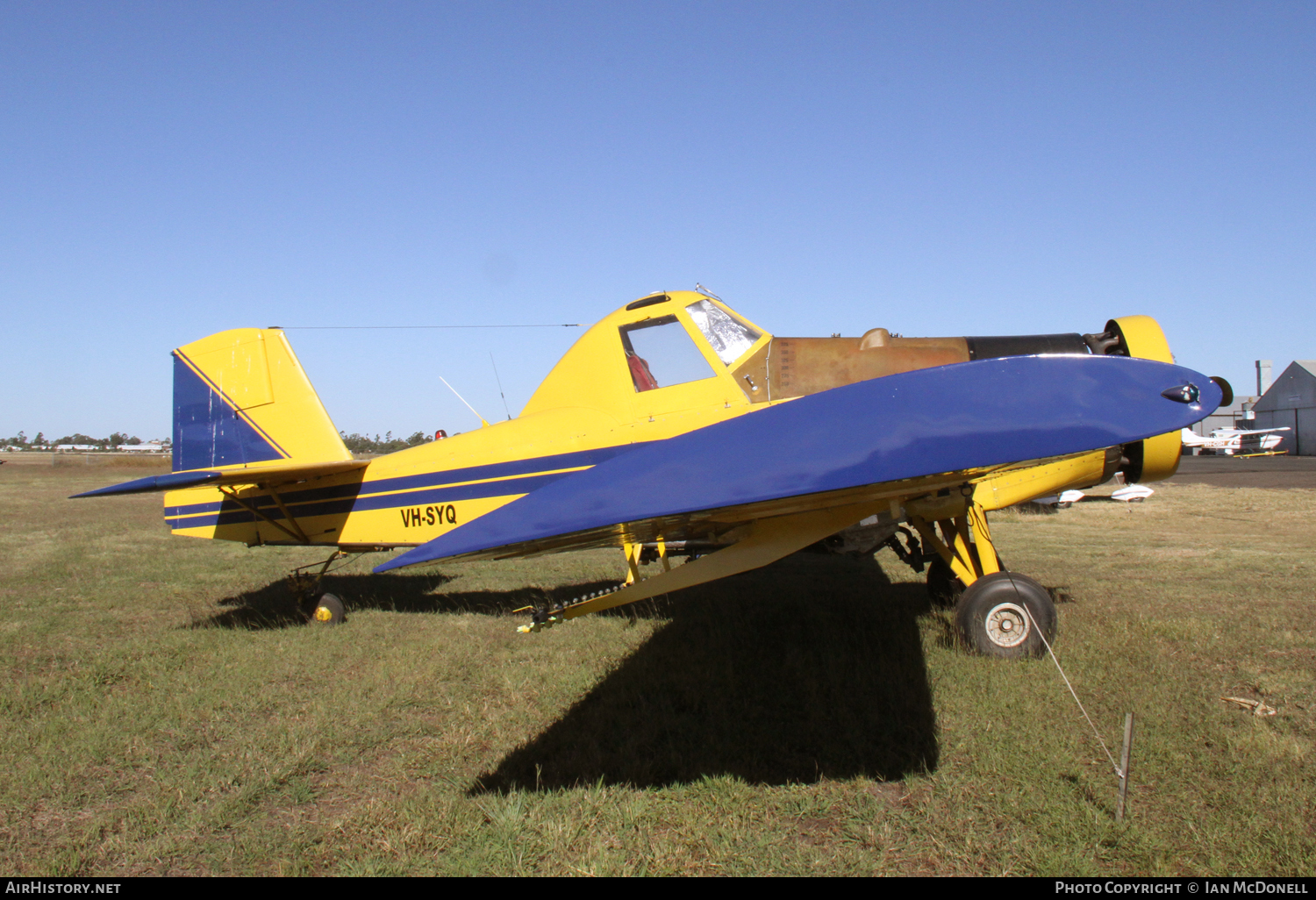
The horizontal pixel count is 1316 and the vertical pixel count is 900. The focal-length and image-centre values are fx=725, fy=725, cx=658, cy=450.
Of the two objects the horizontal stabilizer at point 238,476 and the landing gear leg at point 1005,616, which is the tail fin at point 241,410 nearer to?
the horizontal stabilizer at point 238,476

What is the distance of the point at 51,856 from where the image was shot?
303 cm

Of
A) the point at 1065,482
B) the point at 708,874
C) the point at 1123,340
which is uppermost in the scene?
the point at 1123,340

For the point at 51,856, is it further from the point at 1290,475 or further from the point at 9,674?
the point at 1290,475

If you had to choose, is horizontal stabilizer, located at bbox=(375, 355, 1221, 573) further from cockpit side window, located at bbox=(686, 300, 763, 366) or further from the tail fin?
the tail fin

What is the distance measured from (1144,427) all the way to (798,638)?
3640mm

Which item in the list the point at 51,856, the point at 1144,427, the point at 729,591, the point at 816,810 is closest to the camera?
the point at 1144,427

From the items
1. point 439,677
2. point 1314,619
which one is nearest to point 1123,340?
point 1314,619

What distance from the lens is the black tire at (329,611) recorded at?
23.0ft

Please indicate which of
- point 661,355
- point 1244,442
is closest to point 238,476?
point 661,355

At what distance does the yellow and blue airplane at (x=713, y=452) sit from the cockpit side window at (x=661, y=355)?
2 cm

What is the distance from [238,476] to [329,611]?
1538 millimetres

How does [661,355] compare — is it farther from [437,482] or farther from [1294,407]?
[1294,407]

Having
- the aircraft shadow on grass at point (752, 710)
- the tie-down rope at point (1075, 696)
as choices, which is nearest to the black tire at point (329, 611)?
the aircraft shadow on grass at point (752, 710)

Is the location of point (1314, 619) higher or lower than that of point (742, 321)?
lower
